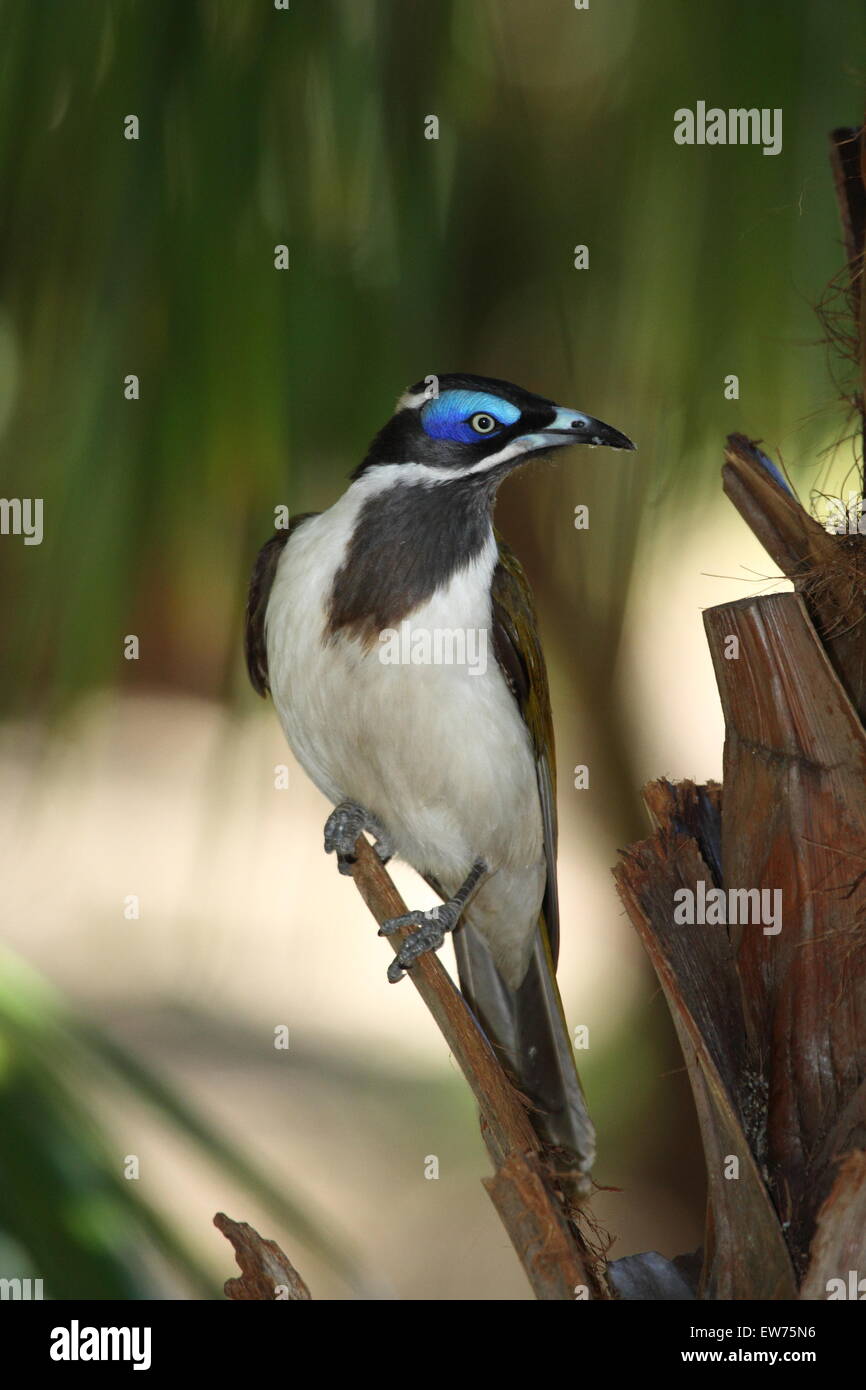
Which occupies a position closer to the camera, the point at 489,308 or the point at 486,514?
the point at 486,514

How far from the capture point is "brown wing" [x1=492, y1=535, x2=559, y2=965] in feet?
5.27

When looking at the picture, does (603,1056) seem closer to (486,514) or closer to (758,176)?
(486,514)

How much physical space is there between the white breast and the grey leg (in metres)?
0.06

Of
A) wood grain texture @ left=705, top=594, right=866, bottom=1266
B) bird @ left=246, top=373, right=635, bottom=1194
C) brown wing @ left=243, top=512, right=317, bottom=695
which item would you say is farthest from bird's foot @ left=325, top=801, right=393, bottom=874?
wood grain texture @ left=705, top=594, right=866, bottom=1266

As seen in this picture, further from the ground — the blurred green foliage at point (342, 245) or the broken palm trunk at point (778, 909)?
the blurred green foliage at point (342, 245)

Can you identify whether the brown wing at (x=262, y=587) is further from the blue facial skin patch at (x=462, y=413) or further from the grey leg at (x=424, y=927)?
the grey leg at (x=424, y=927)

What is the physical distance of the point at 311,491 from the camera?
6.90ft

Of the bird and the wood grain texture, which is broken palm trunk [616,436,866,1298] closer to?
the wood grain texture

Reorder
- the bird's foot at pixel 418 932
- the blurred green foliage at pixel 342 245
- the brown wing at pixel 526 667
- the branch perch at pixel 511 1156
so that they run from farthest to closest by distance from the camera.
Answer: the blurred green foliage at pixel 342 245, the brown wing at pixel 526 667, the bird's foot at pixel 418 932, the branch perch at pixel 511 1156

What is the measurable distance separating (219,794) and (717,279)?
3.82 feet

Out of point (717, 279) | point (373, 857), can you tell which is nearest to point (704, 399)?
point (717, 279)

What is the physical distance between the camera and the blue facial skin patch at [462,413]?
150 cm

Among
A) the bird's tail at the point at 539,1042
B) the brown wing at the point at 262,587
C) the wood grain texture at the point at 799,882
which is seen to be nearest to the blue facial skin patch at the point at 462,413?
the brown wing at the point at 262,587

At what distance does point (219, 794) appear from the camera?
214 cm
